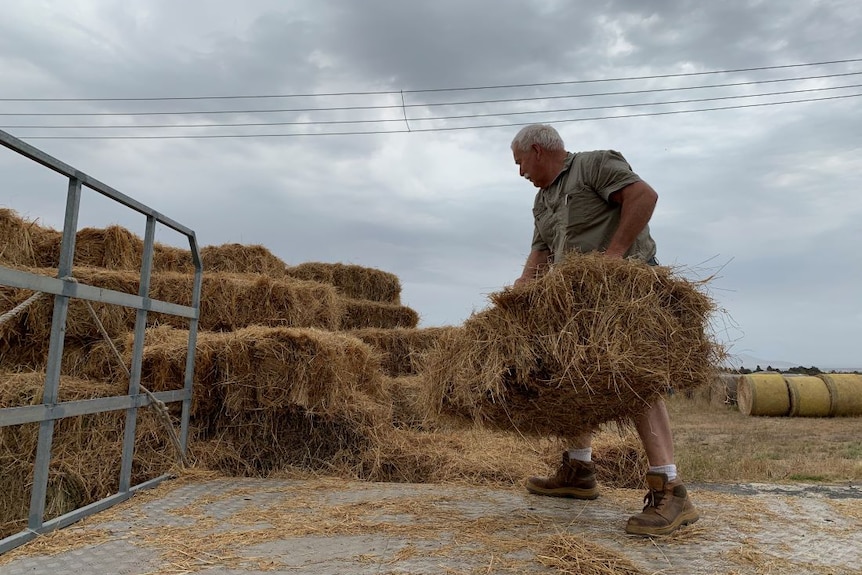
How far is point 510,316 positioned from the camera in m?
2.77

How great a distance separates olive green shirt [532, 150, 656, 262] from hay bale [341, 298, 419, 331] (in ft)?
21.1

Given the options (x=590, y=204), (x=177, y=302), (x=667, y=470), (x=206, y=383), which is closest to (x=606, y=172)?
(x=590, y=204)

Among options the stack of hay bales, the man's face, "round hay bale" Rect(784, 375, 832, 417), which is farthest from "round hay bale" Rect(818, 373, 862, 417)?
the man's face

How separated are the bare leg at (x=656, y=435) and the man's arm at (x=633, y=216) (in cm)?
71

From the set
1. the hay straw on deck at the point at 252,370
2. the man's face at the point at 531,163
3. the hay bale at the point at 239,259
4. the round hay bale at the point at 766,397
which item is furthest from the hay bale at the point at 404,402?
the round hay bale at the point at 766,397

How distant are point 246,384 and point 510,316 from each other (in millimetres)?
2499

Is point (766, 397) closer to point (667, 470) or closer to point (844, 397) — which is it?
point (844, 397)

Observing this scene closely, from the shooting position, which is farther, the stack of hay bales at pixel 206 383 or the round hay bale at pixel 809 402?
the round hay bale at pixel 809 402

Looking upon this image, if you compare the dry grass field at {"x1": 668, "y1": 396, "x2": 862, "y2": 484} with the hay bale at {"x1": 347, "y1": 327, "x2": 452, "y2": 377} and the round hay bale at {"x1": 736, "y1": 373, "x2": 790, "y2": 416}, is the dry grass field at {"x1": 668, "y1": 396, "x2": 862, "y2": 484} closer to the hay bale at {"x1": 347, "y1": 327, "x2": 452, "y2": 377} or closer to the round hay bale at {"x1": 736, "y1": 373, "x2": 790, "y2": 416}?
the round hay bale at {"x1": 736, "y1": 373, "x2": 790, "y2": 416}

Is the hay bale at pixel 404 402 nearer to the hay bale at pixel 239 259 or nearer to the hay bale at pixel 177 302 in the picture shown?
the hay bale at pixel 177 302

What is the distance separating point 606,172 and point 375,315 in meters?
7.15

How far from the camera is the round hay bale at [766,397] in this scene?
1206cm

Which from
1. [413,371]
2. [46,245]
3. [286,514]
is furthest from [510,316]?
[413,371]

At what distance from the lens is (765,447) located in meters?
7.57
